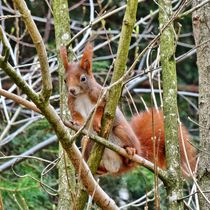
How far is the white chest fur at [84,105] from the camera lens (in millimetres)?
3531

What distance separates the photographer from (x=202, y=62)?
3.30 m

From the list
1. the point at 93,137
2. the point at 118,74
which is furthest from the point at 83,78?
the point at 93,137

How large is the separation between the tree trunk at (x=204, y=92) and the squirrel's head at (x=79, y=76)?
1.74 ft

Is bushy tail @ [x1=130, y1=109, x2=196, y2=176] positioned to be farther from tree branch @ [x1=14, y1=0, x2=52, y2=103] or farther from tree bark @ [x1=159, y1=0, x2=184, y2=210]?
tree branch @ [x1=14, y1=0, x2=52, y2=103]

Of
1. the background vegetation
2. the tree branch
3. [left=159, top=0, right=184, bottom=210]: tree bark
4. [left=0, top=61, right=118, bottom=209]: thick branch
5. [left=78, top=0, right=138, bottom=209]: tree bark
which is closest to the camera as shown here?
the tree branch

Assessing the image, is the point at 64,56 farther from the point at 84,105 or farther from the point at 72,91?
the point at 84,105

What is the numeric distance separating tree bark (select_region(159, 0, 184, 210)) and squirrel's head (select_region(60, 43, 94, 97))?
0.41 m

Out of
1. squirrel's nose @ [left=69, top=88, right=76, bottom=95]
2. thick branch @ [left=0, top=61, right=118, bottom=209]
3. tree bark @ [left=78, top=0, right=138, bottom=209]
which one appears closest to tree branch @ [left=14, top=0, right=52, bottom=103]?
thick branch @ [left=0, top=61, right=118, bottom=209]

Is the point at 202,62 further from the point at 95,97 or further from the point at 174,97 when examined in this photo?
the point at 95,97

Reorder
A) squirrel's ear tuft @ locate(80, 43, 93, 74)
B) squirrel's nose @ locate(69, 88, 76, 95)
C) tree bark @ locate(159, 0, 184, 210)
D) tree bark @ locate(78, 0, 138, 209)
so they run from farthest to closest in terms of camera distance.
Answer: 1. squirrel's nose @ locate(69, 88, 76, 95)
2. squirrel's ear tuft @ locate(80, 43, 93, 74)
3. tree bark @ locate(159, 0, 184, 210)
4. tree bark @ locate(78, 0, 138, 209)

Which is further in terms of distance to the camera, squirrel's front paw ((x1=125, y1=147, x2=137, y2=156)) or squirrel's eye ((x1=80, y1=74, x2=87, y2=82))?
squirrel's eye ((x1=80, y1=74, x2=87, y2=82))

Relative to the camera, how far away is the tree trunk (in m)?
3.22

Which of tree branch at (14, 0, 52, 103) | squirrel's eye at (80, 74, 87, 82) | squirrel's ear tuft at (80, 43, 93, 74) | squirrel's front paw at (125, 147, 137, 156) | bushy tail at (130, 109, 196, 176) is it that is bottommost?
bushy tail at (130, 109, 196, 176)

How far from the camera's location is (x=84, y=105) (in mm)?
3553
